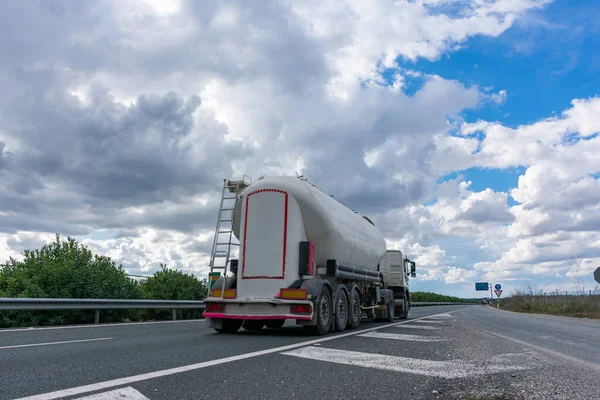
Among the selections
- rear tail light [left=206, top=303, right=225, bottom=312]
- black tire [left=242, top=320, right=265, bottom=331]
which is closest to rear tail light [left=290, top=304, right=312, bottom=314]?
rear tail light [left=206, top=303, right=225, bottom=312]

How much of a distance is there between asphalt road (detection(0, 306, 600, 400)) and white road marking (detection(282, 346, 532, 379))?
0.01 meters

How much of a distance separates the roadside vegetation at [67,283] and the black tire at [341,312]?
6.67m

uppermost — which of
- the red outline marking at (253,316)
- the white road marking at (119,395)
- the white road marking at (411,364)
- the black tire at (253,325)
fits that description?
the red outline marking at (253,316)

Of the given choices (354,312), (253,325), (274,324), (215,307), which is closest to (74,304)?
(215,307)

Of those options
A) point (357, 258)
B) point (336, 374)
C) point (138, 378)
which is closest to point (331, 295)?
point (357, 258)

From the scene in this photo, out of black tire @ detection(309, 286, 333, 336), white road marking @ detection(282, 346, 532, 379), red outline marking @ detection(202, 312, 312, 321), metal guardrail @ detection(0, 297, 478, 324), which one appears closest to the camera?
white road marking @ detection(282, 346, 532, 379)

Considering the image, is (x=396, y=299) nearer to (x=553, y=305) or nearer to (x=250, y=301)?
(x=250, y=301)

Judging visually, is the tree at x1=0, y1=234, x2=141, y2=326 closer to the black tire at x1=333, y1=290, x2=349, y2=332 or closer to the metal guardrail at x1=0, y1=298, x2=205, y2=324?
the metal guardrail at x1=0, y1=298, x2=205, y2=324

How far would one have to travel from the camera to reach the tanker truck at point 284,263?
9.62 meters

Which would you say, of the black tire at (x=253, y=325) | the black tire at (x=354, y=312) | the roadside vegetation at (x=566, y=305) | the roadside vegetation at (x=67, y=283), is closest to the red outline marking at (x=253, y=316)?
the black tire at (x=253, y=325)

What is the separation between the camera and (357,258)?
42.6 ft

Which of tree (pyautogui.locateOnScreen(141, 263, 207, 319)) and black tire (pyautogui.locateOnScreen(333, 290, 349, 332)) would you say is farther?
tree (pyautogui.locateOnScreen(141, 263, 207, 319))

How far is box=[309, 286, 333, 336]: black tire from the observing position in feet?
31.4

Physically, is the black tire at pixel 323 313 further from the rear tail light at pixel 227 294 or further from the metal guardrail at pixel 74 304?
the metal guardrail at pixel 74 304
